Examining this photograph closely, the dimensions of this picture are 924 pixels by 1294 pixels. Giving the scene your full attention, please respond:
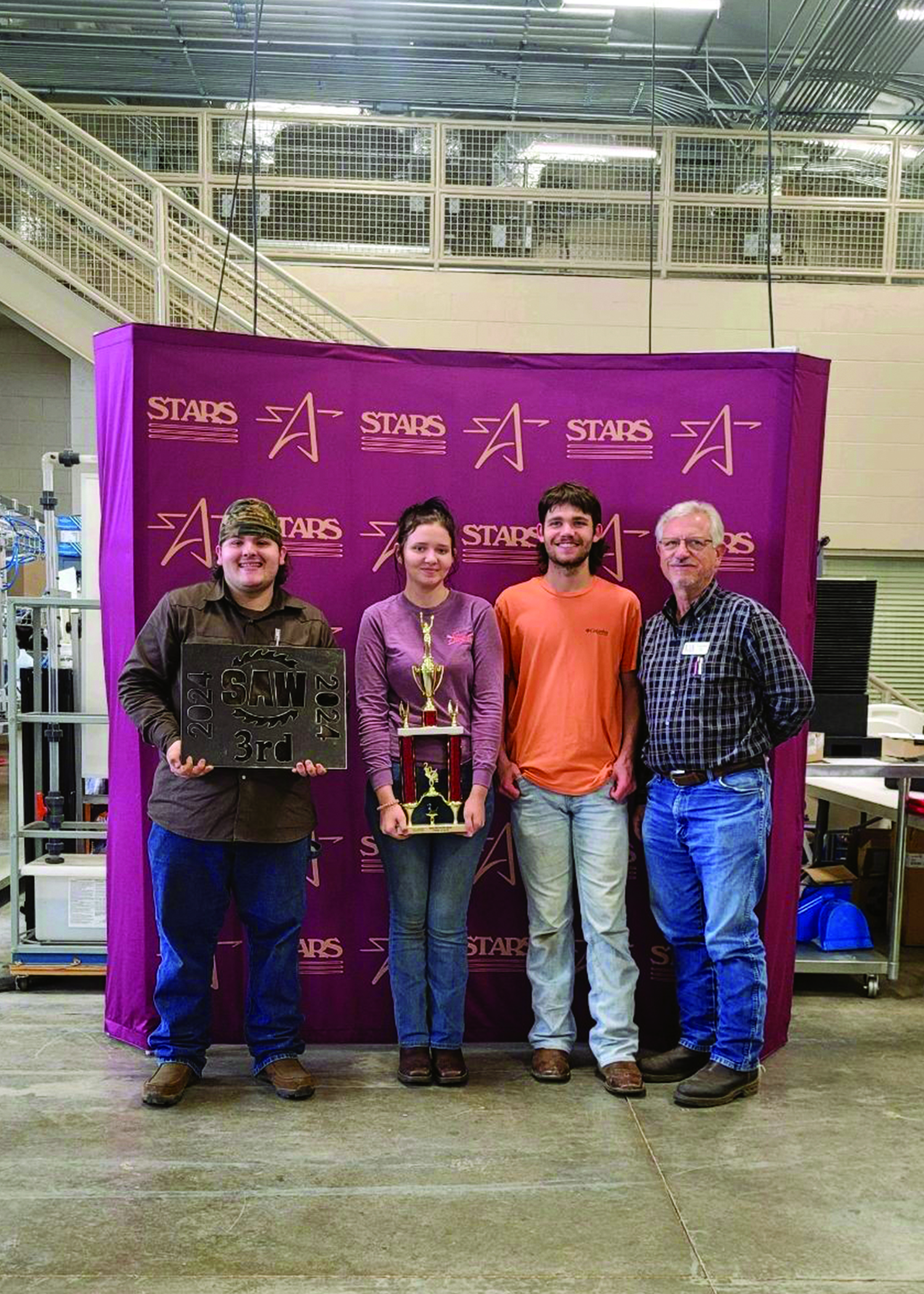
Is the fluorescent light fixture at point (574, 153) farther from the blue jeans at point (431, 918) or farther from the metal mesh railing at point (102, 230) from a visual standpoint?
the blue jeans at point (431, 918)

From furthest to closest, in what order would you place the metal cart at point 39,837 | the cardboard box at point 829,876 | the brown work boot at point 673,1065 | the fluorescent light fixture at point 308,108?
the fluorescent light fixture at point 308,108, the cardboard box at point 829,876, the metal cart at point 39,837, the brown work boot at point 673,1065

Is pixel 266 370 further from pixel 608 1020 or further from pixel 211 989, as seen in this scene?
pixel 608 1020

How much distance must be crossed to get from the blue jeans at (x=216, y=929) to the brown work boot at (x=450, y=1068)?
1.37 ft

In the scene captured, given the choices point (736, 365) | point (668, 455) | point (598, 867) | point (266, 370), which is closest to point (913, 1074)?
point (598, 867)

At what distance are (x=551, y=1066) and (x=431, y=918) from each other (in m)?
0.56

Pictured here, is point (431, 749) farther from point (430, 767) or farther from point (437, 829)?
→ point (437, 829)

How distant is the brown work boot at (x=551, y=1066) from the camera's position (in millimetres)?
2938

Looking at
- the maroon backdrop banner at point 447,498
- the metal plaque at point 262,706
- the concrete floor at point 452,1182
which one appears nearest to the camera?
the concrete floor at point 452,1182

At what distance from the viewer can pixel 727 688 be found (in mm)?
2795

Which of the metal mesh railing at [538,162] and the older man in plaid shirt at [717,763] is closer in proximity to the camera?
the older man in plaid shirt at [717,763]

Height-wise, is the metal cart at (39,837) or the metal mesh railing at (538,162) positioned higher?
the metal mesh railing at (538,162)

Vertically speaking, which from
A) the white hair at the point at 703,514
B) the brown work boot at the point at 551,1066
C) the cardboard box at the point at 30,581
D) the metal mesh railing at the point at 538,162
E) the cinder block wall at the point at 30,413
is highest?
the metal mesh railing at the point at 538,162

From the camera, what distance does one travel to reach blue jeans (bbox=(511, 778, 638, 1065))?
2902 mm

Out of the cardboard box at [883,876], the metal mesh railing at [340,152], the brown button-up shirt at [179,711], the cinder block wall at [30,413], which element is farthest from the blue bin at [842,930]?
the cinder block wall at [30,413]
